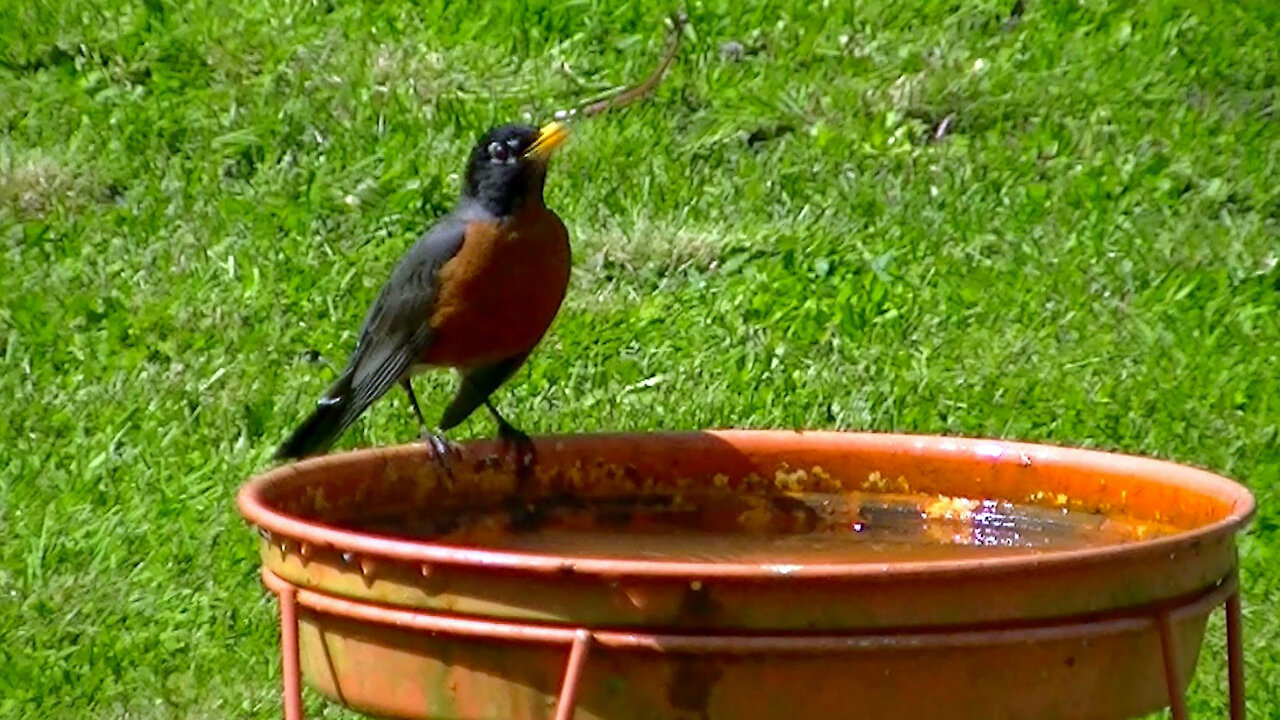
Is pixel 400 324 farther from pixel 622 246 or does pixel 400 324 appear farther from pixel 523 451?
pixel 622 246

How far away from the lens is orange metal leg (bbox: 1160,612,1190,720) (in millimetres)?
2184

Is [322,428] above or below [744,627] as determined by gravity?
Result: below

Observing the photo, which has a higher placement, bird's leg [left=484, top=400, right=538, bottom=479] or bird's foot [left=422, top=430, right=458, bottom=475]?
bird's foot [left=422, top=430, right=458, bottom=475]

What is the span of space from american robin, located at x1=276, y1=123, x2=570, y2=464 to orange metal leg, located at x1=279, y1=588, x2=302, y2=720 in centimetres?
147

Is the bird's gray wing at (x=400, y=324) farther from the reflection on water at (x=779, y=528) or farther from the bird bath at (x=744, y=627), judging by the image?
the bird bath at (x=744, y=627)

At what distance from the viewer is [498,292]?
3.87 m

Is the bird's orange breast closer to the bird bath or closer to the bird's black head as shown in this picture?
the bird's black head

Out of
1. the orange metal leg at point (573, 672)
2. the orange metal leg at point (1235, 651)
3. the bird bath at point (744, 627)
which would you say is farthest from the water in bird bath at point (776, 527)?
the orange metal leg at point (573, 672)

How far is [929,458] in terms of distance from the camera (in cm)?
297

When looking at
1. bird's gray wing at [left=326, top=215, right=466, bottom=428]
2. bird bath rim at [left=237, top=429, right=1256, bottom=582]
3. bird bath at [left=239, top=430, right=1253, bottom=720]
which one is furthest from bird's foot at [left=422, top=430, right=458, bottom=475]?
bird's gray wing at [left=326, top=215, right=466, bottom=428]

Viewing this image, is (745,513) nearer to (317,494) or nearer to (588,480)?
(588,480)

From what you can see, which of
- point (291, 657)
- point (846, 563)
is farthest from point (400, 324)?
point (846, 563)

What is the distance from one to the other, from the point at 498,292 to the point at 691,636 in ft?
6.23

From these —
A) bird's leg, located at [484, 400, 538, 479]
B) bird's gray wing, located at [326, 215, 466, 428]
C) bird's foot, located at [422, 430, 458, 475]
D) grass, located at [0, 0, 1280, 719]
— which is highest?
bird's foot, located at [422, 430, 458, 475]
